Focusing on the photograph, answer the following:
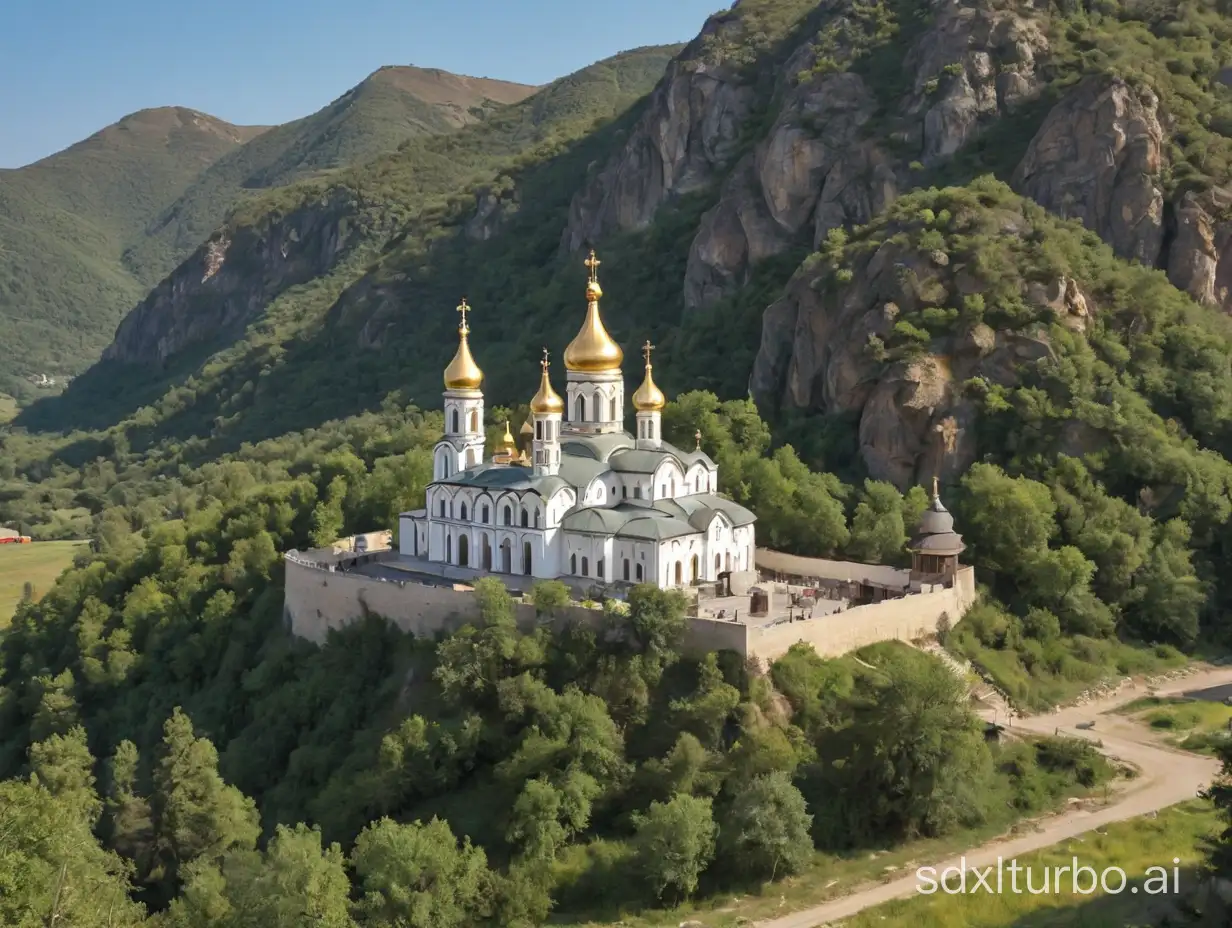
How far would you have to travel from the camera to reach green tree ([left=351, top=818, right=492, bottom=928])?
116 ft

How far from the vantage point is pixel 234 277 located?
155500 mm

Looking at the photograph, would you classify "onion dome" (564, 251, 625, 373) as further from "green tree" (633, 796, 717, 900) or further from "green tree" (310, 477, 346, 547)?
"green tree" (633, 796, 717, 900)

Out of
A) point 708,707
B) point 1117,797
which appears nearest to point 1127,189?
point 1117,797

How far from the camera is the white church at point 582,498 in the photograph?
1847 inches

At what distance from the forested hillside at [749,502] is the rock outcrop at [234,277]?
1580 inches

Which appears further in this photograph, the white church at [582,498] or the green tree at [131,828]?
the white church at [582,498]

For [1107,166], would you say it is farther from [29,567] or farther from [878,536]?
[29,567]

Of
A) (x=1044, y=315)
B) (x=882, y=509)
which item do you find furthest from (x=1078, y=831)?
(x=1044, y=315)

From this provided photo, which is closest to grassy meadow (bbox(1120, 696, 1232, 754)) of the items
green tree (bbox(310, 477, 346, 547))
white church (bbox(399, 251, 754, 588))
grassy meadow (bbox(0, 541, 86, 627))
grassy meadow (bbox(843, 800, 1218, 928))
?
grassy meadow (bbox(843, 800, 1218, 928))

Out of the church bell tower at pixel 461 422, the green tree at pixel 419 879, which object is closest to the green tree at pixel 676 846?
the green tree at pixel 419 879

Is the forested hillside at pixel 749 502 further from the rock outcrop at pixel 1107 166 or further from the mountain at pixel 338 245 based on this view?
the mountain at pixel 338 245

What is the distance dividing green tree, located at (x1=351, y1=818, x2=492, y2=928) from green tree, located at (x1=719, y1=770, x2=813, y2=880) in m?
5.79

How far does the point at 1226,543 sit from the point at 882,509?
41.1 feet

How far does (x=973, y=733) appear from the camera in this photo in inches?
1547
